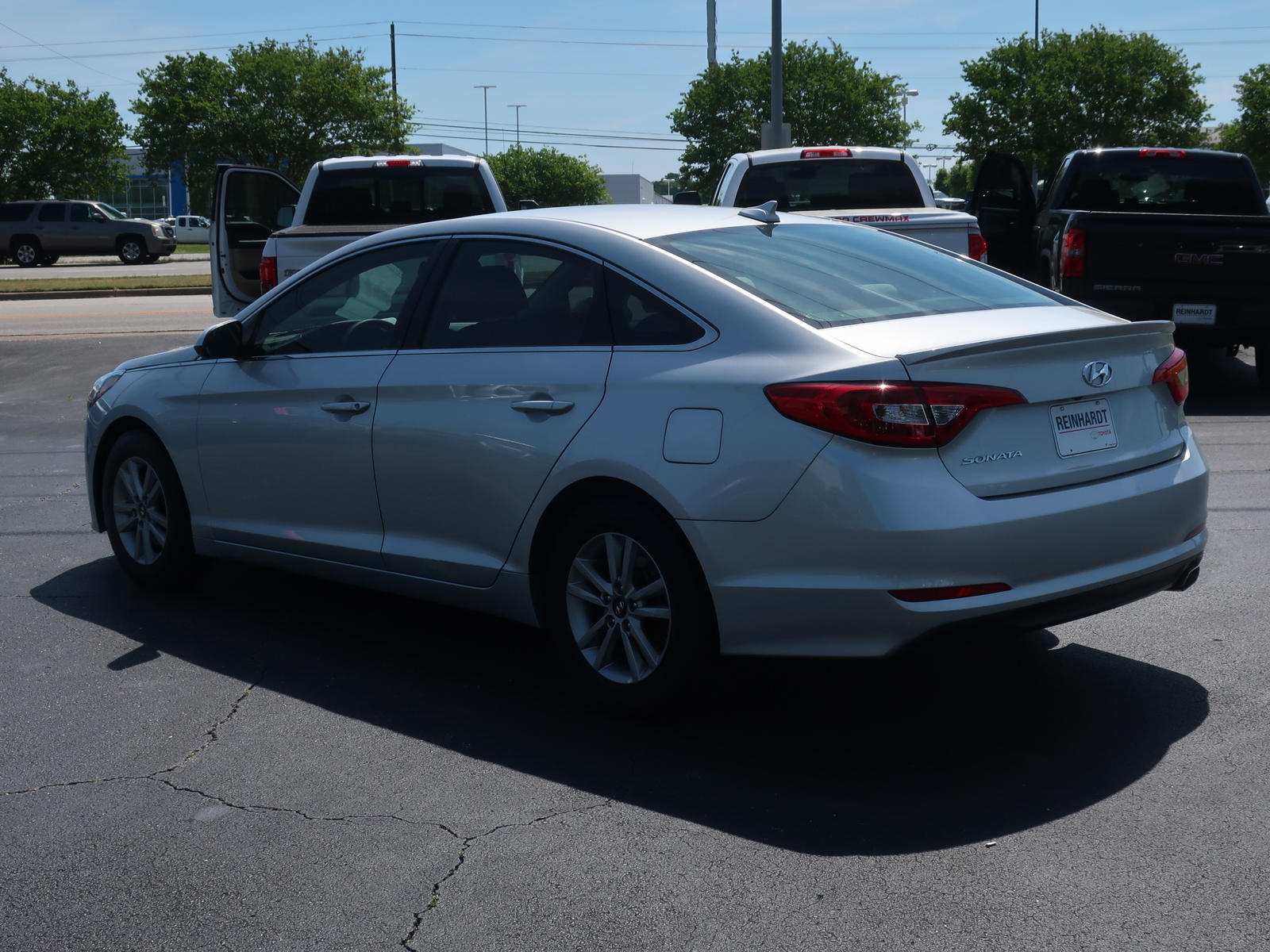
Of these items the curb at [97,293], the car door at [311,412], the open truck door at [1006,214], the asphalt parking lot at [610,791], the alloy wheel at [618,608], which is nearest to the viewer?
the asphalt parking lot at [610,791]

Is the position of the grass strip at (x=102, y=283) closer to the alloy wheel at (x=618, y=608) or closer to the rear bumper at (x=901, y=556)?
the alloy wheel at (x=618, y=608)

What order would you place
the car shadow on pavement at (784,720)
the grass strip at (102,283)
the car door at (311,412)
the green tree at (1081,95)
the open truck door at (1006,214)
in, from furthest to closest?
the green tree at (1081,95), the grass strip at (102,283), the open truck door at (1006,214), the car door at (311,412), the car shadow on pavement at (784,720)

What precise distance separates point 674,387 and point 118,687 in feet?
7.77

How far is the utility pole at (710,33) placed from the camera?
189ft

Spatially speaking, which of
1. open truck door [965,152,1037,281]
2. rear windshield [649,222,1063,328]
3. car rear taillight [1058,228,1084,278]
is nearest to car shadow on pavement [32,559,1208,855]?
rear windshield [649,222,1063,328]

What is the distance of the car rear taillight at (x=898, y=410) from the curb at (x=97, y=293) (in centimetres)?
2535

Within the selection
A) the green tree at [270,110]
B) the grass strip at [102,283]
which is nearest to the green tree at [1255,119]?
the green tree at [270,110]

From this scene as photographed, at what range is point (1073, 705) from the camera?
446 centimetres

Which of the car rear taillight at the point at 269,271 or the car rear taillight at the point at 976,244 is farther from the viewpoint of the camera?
the car rear taillight at the point at 269,271

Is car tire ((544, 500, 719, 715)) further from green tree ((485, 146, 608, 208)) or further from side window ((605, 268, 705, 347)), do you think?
green tree ((485, 146, 608, 208))

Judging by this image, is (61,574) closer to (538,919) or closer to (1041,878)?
(538,919)

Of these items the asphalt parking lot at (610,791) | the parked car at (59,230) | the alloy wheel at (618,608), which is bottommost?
the asphalt parking lot at (610,791)

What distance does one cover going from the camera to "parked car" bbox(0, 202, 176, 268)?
40.8m

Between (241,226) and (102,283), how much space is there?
16724 millimetres
